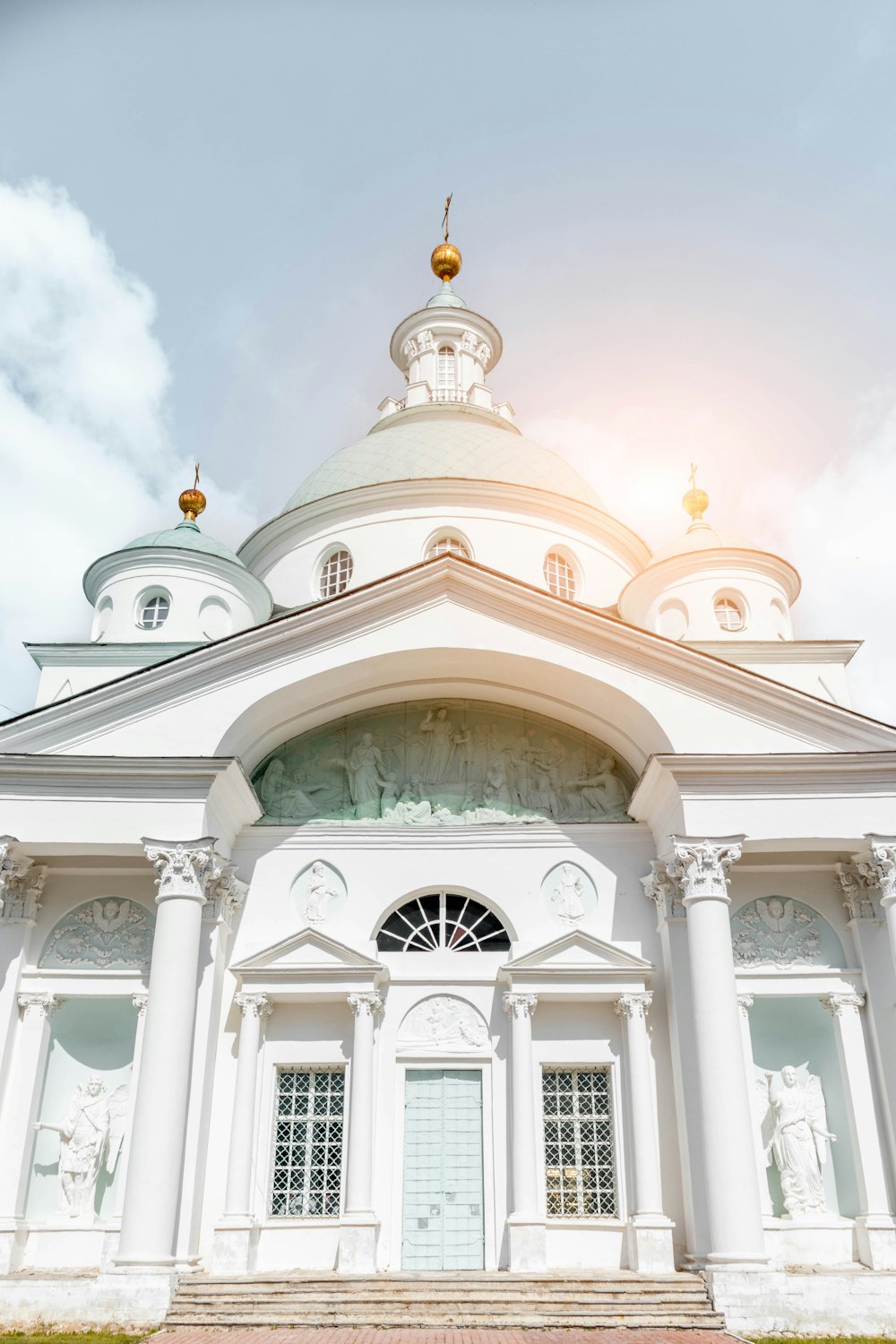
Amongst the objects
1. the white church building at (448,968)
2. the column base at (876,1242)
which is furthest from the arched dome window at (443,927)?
the column base at (876,1242)

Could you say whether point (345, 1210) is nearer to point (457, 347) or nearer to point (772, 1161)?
point (772, 1161)

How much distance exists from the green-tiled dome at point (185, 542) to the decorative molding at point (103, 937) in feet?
26.8

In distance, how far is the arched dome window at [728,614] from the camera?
2181 cm

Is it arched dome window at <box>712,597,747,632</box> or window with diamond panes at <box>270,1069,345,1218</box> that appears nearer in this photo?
window with diamond panes at <box>270,1069,345,1218</box>

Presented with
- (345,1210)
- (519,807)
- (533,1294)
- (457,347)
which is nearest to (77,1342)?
(345,1210)

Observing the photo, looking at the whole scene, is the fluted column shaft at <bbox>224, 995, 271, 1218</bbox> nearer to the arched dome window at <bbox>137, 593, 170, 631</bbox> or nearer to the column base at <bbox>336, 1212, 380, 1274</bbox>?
the column base at <bbox>336, 1212, 380, 1274</bbox>

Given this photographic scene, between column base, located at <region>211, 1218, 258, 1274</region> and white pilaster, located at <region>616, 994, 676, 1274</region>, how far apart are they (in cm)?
490

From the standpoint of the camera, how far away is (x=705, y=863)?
47.1 feet

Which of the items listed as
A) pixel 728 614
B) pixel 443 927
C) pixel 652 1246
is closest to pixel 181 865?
pixel 443 927

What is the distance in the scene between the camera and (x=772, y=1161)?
14305 millimetres

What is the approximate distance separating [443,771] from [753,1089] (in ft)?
20.9

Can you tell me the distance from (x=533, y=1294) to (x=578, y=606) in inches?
354

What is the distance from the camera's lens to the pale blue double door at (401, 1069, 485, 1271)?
14445 millimetres

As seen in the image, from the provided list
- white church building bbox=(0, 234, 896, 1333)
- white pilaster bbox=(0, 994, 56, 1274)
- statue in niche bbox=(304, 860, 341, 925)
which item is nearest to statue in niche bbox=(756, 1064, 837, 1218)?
white church building bbox=(0, 234, 896, 1333)
